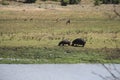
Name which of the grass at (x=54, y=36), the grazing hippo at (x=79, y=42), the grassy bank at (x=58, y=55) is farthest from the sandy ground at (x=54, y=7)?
the grassy bank at (x=58, y=55)

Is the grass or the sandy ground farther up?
the grass

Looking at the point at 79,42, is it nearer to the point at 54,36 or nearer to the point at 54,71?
the point at 54,36

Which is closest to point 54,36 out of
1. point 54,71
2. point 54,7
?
point 54,71

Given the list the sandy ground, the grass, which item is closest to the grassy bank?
the grass

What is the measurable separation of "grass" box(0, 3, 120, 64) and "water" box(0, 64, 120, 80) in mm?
1122

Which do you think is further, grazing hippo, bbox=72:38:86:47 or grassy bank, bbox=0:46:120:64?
grazing hippo, bbox=72:38:86:47

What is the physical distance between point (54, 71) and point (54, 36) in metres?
10.6

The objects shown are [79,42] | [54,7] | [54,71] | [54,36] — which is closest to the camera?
[54,71]

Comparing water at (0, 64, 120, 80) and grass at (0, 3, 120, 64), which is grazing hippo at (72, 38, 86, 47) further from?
water at (0, 64, 120, 80)

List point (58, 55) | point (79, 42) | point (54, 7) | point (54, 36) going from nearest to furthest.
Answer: point (58, 55) → point (79, 42) → point (54, 36) → point (54, 7)

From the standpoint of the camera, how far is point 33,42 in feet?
81.5

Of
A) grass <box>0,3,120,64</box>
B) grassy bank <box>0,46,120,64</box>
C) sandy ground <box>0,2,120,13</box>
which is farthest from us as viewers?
sandy ground <box>0,2,120,13</box>

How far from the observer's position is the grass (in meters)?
20.2

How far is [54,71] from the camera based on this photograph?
16578mm
